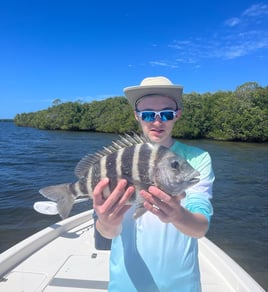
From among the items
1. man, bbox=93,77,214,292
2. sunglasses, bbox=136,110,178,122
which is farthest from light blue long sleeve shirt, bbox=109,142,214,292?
sunglasses, bbox=136,110,178,122

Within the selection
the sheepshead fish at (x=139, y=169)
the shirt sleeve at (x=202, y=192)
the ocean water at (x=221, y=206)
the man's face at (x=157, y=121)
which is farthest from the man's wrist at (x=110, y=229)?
the ocean water at (x=221, y=206)

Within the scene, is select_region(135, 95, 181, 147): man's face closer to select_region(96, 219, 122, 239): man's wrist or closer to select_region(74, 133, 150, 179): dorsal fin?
select_region(74, 133, 150, 179): dorsal fin

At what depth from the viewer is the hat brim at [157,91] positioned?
2.01m

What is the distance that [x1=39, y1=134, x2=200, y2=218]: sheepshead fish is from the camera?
1716 mm

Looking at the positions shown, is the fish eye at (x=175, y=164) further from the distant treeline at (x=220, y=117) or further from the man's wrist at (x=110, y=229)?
the distant treeline at (x=220, y=117)

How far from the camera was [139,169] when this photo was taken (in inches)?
68.6

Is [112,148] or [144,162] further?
[112,148]

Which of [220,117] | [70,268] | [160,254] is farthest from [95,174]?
[220,117]

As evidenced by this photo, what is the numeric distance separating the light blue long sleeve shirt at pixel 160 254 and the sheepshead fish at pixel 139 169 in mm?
208

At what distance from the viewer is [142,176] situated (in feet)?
5.66

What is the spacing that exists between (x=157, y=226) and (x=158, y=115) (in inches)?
29.6

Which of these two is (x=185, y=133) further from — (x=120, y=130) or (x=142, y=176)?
(x=142, y=176)

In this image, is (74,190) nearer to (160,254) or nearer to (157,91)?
(160,254)

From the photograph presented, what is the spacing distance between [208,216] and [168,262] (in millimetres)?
407
